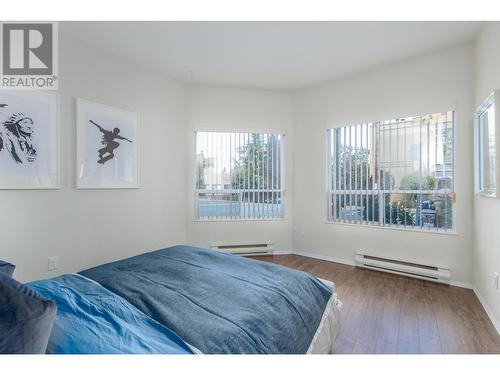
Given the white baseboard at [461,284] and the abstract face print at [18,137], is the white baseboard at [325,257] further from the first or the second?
the abstract face print at [18,137]

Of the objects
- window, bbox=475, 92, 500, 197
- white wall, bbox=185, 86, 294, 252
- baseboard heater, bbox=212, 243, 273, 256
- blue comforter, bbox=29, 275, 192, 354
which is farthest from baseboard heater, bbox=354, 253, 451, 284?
blue comforter, bbox=29, 275, 192, 354

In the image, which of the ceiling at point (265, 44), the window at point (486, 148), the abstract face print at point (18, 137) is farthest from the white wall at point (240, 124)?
the window at point (486, 148)

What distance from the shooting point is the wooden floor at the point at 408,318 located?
1780mm

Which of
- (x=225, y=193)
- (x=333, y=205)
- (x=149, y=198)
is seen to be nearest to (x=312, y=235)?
(x=333, y=205)

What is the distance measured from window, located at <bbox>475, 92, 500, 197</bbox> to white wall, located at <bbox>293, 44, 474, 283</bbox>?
250 mm

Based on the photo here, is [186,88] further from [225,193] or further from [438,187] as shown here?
[438,187]

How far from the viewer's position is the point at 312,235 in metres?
4.01

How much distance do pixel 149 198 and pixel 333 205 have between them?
8.63ft

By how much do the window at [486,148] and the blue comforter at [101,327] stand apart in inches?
101

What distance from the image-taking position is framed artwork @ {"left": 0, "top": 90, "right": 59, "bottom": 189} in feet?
7.10

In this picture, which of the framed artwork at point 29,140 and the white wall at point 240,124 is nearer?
the framed artwork at point 29,140

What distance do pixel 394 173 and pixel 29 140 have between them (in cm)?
398

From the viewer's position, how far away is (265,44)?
2.76m

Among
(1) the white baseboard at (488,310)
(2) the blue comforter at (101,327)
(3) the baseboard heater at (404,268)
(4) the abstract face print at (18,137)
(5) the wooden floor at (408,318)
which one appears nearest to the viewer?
(2) the blue comforter at (101,327)
